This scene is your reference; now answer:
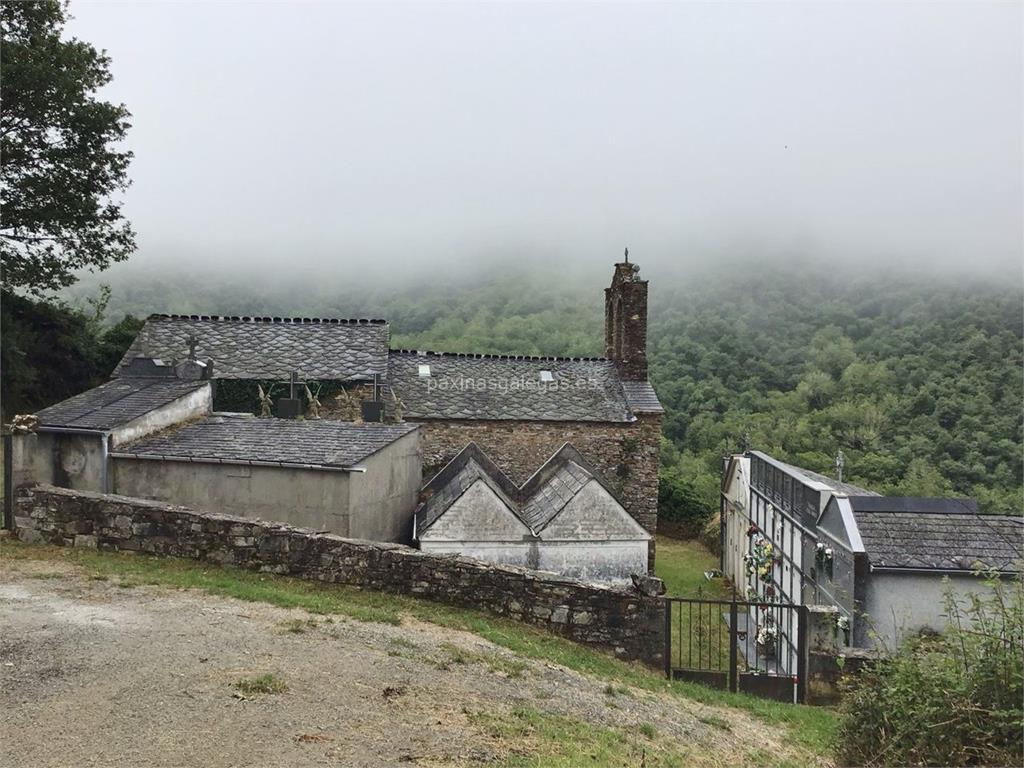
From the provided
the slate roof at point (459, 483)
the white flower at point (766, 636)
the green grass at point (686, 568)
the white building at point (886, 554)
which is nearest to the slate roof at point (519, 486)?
the slate roof at point (459, 483)

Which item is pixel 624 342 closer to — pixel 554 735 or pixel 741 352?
pixel 554 735

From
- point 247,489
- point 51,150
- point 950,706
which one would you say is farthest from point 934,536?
point 51,150

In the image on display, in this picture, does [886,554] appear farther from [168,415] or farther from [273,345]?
[273,345]

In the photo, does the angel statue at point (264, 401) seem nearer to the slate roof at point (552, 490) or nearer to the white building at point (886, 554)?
the slate roof at point (552, 490)

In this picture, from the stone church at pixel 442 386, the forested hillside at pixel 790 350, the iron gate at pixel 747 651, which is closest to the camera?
the iron gate at pixel 747 651

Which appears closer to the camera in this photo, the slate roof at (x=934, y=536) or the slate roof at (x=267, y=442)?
the slate roof at (x=934, y=536)

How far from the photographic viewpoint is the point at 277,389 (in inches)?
782

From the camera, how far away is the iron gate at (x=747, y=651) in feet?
31.4

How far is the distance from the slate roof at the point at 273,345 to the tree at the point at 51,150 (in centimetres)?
337

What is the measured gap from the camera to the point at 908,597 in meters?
11.2

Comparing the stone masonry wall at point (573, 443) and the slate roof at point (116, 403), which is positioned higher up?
the slate roof at point (116, 403)

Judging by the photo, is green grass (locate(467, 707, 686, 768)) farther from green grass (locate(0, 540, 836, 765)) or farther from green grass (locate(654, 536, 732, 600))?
green grass (locate(654, 536, 732, 600))

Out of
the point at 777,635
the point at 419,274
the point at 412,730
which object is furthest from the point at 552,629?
the point at 419,274

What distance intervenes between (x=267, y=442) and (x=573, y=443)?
10388 mm
